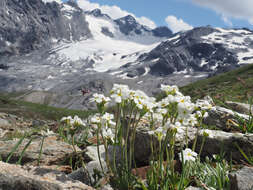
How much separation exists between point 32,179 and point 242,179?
138 inches

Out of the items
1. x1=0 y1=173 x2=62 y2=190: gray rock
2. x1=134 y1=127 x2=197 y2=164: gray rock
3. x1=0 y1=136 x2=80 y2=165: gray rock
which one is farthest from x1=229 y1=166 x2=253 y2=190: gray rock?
x1=0 y1=136 x2=80 y2=165: gray rock

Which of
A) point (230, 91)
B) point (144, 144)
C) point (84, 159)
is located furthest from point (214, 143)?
point (230, 91)

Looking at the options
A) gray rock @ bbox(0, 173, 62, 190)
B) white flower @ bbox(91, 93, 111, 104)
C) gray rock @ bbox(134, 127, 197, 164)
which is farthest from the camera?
gray rock @ bbox(134, 127, 197, 164)

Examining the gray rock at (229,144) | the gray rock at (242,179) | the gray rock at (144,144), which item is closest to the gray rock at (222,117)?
the gray rock at (229,144)

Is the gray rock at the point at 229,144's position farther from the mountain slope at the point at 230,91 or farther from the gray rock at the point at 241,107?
the gray rock at the point at 241,107

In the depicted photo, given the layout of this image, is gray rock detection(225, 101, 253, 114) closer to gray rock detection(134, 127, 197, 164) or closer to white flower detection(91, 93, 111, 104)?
gray rock detection(134, 127, 197, 164)

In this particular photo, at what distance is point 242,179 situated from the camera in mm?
3975

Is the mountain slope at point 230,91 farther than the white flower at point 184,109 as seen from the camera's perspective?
Yes

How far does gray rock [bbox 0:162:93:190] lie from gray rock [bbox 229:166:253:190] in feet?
8.39

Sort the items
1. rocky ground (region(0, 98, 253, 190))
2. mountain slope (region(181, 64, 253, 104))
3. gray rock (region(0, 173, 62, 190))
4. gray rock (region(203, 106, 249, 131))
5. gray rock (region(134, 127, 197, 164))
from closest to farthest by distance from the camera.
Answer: gray rock (region(0, 173, 62, 190))
rocky ground (region(0, 98, 253, 190))
gray rock (region(134, 127, 197, 164))
gray rock (region(203, 106, 249, 131))
mountain slope (region(181, 64, 253, 104))

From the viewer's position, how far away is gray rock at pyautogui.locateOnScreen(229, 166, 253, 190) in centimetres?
390

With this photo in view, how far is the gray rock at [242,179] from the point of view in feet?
12.8

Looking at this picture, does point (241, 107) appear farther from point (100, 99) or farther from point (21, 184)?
A: point (21, 184)

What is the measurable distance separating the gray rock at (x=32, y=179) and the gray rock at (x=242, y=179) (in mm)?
2559
